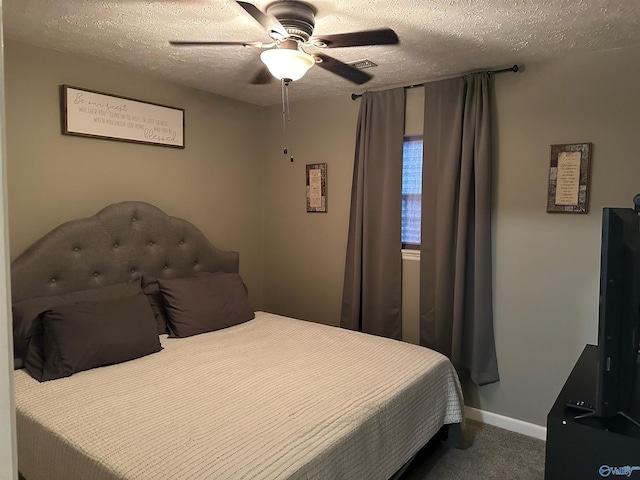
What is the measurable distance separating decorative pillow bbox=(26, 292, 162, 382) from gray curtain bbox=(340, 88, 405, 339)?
158 centimetres

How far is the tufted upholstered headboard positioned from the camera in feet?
8.16

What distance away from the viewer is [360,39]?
1.90 metres

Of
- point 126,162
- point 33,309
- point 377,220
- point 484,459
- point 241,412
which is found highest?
point 126,162

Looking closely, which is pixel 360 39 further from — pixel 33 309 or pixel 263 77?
pixel 33 309

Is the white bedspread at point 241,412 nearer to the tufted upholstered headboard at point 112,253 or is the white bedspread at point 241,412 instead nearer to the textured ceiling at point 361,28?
the tufted upholstered headboard at point 112,253

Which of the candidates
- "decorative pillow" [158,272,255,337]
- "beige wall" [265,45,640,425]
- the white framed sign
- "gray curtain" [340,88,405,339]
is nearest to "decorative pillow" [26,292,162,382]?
"decorative pillow" [158,272,255,337]

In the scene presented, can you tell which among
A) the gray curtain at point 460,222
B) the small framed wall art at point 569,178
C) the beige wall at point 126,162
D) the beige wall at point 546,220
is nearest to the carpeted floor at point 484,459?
the beige wall at point 546,220

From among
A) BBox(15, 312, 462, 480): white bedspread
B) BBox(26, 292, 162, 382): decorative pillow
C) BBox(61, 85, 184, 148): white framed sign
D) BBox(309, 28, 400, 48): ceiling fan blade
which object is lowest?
BBox(15, 312, 462, 480): white bedspread

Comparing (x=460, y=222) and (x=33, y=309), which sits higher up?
(x=460, y=222)

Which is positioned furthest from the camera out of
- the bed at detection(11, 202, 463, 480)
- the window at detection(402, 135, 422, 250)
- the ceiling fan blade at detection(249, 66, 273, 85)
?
the window at detection(402, 135, 422, 250)

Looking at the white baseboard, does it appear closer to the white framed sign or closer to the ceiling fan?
the ceiling fan

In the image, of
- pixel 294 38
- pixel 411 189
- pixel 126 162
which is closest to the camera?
pixel 294 38

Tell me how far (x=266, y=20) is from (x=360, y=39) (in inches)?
16.3

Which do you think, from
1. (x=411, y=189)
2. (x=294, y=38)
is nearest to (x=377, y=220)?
(x=411, y=189)
